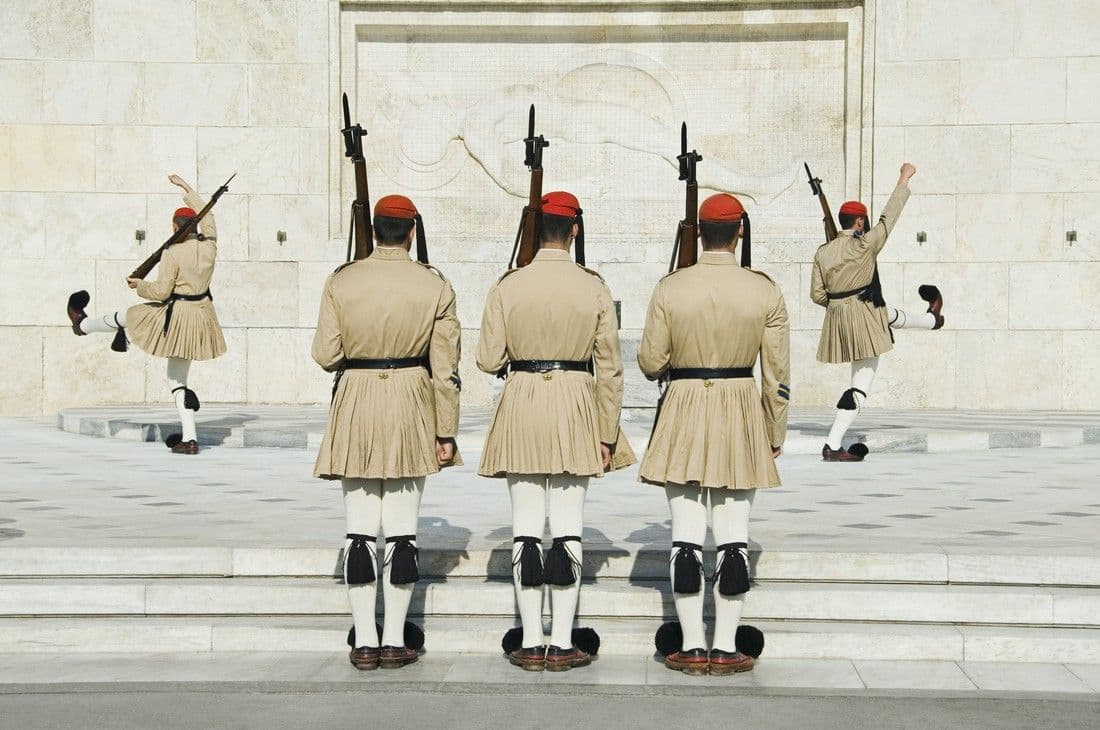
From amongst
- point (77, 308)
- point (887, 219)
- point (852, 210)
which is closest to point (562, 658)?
point (887, 219)

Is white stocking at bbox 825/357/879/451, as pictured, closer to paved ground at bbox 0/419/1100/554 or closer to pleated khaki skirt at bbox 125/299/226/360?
paved ground at bbox 0/419/1100/554

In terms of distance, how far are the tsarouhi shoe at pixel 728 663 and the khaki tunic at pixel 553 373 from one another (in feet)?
2.66

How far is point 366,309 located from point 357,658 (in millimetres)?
1306

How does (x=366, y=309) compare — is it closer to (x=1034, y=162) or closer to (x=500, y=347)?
(x=500, y=347)

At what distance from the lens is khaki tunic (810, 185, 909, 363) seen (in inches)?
436

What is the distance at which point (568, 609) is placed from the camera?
5.90m

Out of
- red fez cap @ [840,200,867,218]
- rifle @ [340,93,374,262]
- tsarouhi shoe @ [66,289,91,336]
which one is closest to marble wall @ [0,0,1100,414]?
tsarouhi shoe @ [66,289,91,336]

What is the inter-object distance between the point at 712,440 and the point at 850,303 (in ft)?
18.6

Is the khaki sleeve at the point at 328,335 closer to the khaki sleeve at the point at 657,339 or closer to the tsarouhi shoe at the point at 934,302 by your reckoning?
the khaki sleeve at the point at 657,339

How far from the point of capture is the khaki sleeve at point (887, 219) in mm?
10617

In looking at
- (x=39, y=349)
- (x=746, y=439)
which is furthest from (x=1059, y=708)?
(x=39, y=349)

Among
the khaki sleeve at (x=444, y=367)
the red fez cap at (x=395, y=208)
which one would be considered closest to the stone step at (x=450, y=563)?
the khaki sleeve at (x=444, y=367)

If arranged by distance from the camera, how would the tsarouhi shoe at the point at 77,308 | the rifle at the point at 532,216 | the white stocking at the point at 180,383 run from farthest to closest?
the tsarouhi shoe at the point at 77,308, the white stocking at the point at 180,383, the rifle at the point at 532,216

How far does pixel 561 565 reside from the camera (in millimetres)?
5891
